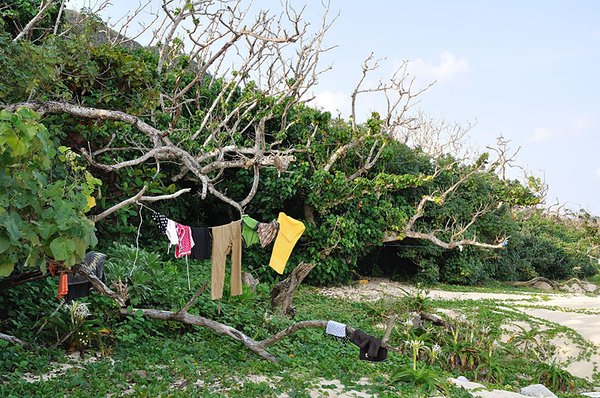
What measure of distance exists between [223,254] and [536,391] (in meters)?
3.97

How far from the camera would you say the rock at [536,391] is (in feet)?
21.8

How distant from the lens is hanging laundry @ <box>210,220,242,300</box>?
23.9ft

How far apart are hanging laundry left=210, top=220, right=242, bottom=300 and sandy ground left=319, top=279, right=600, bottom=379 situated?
5.11m

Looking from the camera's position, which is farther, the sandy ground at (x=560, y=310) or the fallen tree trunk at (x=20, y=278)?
the sandy ground at (x=560, y=310)

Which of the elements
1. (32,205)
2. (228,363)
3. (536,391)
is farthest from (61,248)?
(536,391)

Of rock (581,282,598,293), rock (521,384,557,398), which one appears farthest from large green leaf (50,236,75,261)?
rock (581,282,598,293)

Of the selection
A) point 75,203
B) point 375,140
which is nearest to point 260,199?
point 375,140

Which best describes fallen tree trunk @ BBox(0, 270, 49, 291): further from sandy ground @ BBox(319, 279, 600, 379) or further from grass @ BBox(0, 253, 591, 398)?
sandy ground @ BBox(319, 279, 600, 379)

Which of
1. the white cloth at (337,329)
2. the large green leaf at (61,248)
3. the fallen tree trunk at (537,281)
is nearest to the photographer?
the large green leaf at (61,248)

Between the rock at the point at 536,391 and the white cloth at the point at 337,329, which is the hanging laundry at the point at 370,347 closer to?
the white cloth at the point at 337,329

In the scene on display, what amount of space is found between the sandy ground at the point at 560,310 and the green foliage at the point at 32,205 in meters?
7.66

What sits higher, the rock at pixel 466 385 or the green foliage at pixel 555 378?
the rock at pixel 466 385

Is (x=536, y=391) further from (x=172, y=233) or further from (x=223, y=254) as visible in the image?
(x=172, y=233)

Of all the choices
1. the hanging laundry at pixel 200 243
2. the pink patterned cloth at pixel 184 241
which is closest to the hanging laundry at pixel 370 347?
the hanging laundry at pixel 200 243
